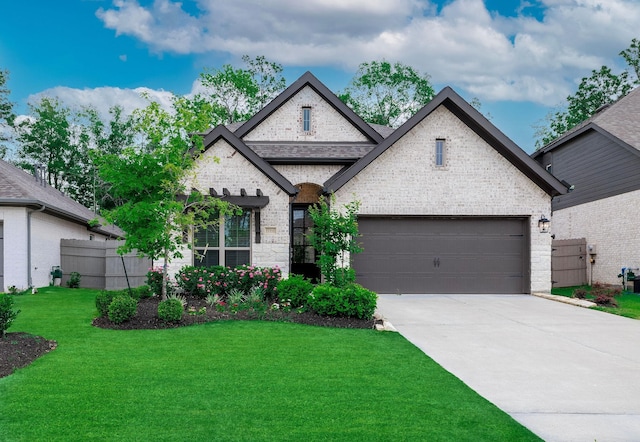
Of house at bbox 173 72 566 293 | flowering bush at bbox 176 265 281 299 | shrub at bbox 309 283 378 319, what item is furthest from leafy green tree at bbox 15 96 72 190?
shrub at bbox 309 283 378 319

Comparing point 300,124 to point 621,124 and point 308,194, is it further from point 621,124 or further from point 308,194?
point 621,124

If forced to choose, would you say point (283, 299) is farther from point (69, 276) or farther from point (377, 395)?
point (69, 276)

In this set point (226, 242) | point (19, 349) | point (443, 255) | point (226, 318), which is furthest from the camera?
point (443, 255)

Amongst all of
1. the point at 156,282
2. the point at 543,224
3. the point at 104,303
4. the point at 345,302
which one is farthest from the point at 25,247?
the point at 543,224

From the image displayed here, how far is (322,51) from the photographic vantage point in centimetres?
2953

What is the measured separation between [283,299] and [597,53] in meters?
35.0

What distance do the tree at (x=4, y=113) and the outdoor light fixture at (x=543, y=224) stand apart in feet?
119

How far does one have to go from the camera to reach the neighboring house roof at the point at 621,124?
19578 mm

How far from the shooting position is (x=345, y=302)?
11156 mm

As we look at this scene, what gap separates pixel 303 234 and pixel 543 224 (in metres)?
8.01

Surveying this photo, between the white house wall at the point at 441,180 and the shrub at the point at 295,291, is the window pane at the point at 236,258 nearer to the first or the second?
the shrub at the point at 295,291

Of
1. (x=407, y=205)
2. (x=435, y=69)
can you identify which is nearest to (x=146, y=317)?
(x=407, y=205)

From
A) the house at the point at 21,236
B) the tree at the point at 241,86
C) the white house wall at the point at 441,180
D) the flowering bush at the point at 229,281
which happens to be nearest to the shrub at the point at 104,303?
the flowering bush at the point at 229,281

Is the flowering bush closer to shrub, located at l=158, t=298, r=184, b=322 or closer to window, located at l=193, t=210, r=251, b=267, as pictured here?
window, located at l=193, t=210, r=251, b=267
